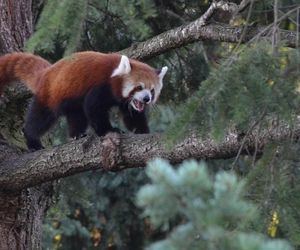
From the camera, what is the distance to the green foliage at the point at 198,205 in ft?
6.64

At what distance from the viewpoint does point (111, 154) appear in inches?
159

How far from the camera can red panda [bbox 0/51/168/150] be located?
200 inches

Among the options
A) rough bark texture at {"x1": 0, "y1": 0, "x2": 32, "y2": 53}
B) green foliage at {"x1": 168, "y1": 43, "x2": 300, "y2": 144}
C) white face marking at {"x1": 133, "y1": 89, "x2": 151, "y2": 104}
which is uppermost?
green foliage at {"x1": 168, "y1": 43, "x2": 300, "y2": 144}

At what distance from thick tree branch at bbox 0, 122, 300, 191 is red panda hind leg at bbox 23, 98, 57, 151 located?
481mm

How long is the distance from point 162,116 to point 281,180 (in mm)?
5381

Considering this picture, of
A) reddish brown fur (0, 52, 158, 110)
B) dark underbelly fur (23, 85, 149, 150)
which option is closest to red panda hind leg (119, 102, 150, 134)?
dark underbelly fur (23, 85, 149, 150)

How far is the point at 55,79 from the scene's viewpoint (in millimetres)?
5113

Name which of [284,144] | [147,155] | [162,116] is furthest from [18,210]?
[162,116]

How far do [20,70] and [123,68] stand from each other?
742 mm

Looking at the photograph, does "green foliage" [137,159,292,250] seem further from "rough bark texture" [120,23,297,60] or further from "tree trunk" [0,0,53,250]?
"tree trunk" [0,0,53,250]

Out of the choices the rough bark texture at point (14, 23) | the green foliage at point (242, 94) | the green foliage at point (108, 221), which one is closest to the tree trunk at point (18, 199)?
the rough bark texture at point (14, 23)

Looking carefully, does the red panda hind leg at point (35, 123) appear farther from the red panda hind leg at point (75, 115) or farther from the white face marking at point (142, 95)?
the white face marking at point (142, 95)

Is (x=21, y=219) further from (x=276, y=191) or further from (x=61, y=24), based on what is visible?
(x=61, y=24)

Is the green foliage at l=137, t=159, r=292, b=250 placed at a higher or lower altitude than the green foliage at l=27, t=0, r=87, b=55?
lower
